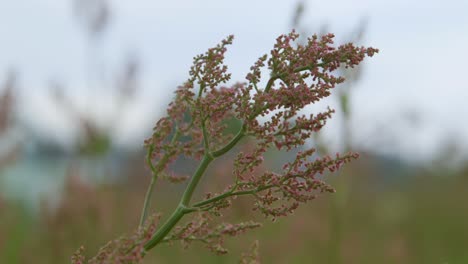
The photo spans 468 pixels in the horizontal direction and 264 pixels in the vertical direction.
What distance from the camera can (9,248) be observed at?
6.36 meters

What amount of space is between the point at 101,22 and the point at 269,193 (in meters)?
4.75

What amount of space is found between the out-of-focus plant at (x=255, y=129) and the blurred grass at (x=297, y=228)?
685mm

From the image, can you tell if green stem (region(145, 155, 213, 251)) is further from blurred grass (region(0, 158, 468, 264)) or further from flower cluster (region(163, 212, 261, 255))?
blurred grass (region(0, 158, 468, 264))

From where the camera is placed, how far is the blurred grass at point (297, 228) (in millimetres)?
5098

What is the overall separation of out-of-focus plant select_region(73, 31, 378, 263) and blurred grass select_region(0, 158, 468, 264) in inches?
27.0

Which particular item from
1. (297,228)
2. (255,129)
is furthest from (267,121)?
(297,228)

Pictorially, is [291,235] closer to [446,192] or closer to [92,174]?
[92,174]

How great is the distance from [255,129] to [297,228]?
4460mm

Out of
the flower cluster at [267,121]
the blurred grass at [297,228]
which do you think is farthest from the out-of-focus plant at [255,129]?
the blurred grass at [297,228]

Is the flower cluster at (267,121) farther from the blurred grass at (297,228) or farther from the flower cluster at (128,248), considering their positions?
the blurred grass at (297,228)

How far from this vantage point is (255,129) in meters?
1.92

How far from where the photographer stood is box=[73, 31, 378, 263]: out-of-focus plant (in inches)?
75.5

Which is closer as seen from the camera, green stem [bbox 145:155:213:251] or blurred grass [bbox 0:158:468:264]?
green stem [bbox 145:155:213:251]

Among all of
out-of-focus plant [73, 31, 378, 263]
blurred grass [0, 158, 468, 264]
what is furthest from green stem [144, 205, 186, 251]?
blurred grass [0, 158, 468, 264]
